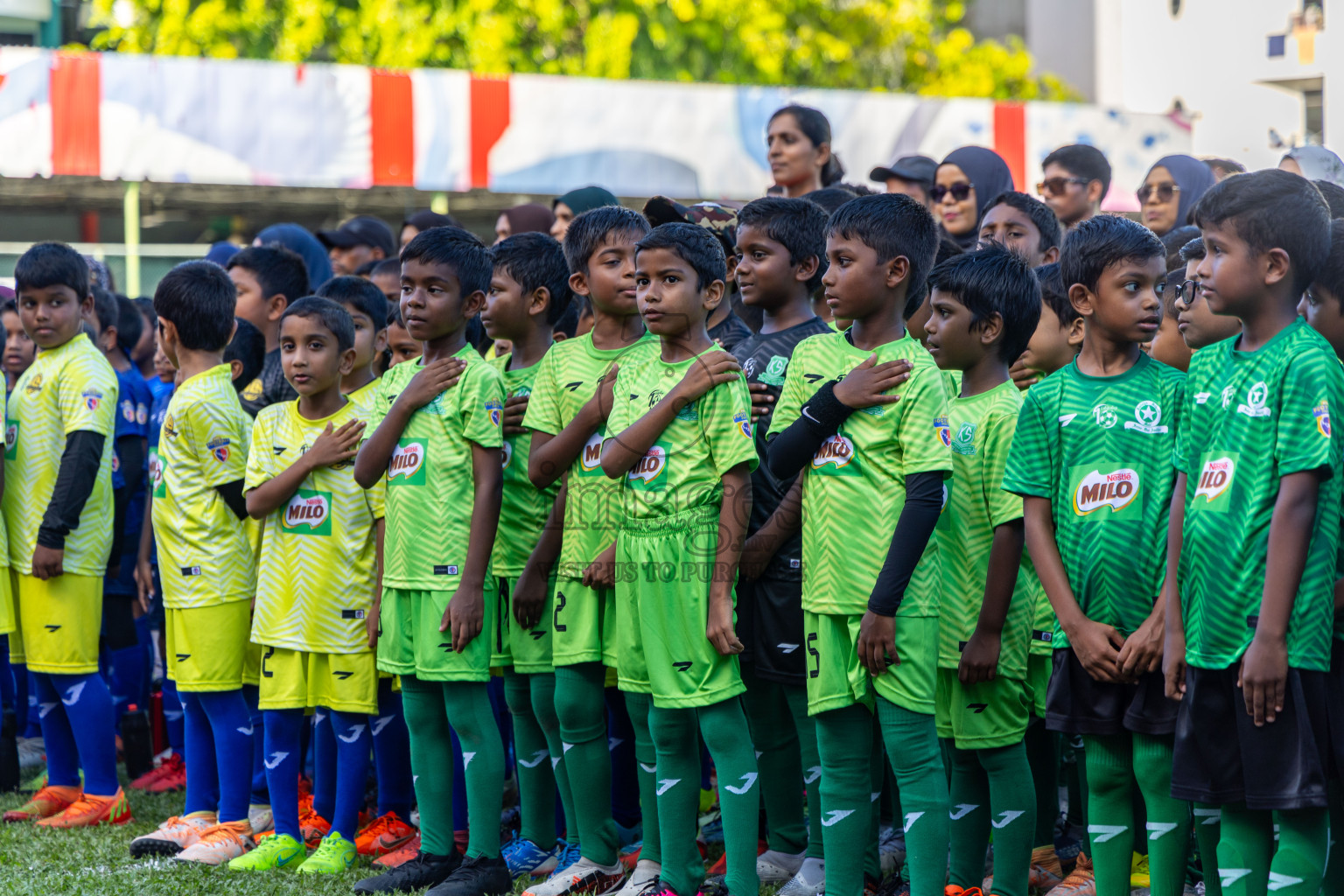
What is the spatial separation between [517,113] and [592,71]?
7.75 meters

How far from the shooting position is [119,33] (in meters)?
21.6

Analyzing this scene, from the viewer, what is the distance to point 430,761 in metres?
4.32

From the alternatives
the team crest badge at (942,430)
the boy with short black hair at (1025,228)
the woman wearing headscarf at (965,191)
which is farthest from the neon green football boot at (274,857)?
the woman wearing headscarf at (965,191)

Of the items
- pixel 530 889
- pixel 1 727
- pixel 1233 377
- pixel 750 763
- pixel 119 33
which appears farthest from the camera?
pixel 119 33

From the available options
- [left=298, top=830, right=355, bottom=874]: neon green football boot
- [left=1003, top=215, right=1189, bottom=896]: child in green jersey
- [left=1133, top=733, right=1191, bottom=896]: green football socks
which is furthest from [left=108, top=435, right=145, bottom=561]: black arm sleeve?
[left=1133, top=733, right=1191, bottom=896]: green football socks

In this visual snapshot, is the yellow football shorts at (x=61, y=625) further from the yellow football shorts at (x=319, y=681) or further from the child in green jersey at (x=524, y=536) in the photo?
the child in green jersey at (x=524, y=536)

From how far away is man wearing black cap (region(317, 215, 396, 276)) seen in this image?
7.27 meters

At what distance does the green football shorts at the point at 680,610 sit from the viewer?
3.75 m

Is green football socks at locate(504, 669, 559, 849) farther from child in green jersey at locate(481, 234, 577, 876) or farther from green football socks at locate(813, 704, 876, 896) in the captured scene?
green football socks at locate(813, 704, 876, 896)

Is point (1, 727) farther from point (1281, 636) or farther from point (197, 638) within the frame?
point (1281, 636)

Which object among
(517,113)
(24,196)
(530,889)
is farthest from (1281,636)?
(24,196)

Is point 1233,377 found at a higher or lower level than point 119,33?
lower

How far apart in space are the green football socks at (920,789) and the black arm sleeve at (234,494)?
2.54m

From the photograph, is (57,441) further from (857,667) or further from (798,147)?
(857,667)
